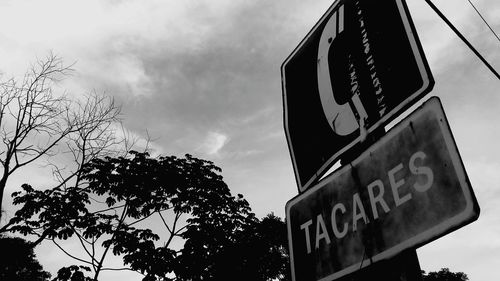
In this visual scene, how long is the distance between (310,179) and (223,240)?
8893mm

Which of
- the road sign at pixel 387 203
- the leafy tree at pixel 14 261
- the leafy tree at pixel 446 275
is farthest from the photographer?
the leafy tree at pixel 446 275

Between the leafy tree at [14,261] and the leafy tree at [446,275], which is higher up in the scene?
the leafy tree at [446,275]

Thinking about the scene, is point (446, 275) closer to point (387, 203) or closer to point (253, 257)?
point (253, 257)

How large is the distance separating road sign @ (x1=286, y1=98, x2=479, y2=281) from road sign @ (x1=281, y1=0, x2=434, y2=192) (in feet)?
0.59

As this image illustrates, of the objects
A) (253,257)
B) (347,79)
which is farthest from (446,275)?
(347,79)

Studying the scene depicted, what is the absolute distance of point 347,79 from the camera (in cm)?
163

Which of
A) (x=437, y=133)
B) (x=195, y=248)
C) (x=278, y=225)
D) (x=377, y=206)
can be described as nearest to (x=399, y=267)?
(x=377, y=206)

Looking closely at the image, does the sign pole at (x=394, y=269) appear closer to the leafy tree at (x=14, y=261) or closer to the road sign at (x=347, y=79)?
the road sign at (x=347, y=79)

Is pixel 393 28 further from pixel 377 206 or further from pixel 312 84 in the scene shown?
pixel 377 206

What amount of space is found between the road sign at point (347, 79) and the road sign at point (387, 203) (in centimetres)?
18

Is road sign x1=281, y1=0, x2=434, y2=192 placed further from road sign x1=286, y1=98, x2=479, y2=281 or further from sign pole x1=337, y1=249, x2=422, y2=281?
sign pole x1=337, y1=249, x2=422, y2=281

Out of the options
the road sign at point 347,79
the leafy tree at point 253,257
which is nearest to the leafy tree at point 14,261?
the leafy tree at point 253,257

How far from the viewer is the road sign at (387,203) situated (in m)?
0.96

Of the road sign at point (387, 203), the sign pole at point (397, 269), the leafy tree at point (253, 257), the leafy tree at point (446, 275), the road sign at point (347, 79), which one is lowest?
the sign pole at point (397, 269)
